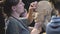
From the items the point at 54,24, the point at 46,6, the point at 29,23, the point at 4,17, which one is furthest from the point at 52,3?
the point at 29,23

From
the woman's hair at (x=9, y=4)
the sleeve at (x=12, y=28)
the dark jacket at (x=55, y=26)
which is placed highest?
the woman's hair at (x=9, y=4)

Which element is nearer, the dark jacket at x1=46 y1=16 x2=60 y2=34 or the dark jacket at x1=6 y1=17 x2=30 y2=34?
the dark jacket at x1=46 y1=16 x2=60 y2=34

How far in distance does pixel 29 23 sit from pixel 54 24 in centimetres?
100

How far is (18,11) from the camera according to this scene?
206 cm

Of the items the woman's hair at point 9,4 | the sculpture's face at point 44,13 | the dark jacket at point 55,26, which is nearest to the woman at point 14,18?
the woman's hair at point 9,4

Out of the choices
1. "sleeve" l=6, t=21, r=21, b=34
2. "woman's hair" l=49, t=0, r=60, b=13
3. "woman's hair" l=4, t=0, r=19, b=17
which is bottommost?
"sleeve" l=6, t=21, r=21, b=34

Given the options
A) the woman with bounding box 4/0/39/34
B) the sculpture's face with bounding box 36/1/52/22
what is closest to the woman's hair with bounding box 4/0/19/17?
the woman with bounding box 4/0/39/34

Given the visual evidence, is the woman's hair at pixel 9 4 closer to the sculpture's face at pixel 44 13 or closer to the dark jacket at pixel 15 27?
the dark jacket at pixel 15 27

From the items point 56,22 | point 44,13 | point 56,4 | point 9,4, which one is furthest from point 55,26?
point 9,4

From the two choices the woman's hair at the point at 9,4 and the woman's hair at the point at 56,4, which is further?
the woman's hair at the point at 9,4

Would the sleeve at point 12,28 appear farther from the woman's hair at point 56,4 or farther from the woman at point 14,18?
the woman's hair at point 56,4

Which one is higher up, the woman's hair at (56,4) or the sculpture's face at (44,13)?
the woman's hair at (56,4)

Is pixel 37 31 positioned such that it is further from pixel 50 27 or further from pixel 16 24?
pixel 50 27

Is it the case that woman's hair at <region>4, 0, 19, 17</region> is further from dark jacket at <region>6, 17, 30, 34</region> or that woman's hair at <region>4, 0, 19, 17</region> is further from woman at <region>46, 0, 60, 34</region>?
woman at <region>46, 0, 60, 34</region>
